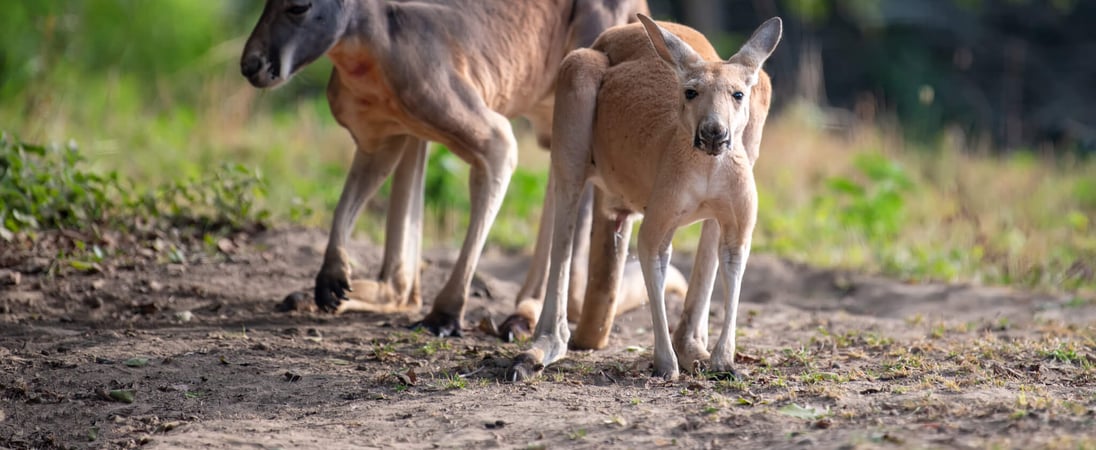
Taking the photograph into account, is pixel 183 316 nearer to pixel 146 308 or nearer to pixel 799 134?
pixel 146 308

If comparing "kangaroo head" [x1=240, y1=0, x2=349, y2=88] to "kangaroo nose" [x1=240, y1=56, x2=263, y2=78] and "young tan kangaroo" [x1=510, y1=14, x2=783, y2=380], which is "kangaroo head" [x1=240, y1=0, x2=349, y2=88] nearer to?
"kangaroo nose" [x1=240, y1=56, x2=263, y2=78]

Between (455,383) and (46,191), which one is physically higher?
(46,191)

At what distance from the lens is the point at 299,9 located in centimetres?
608

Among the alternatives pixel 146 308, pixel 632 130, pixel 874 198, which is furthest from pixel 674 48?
pixel 874 198

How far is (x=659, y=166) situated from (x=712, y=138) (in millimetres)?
735

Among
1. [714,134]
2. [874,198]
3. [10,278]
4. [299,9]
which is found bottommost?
[10,278]

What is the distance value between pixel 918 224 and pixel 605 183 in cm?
506

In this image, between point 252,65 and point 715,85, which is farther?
point 252,65

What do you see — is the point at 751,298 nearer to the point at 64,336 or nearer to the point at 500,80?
the point at 500,80

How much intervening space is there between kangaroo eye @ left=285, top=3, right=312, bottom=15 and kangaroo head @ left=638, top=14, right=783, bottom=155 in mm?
1845

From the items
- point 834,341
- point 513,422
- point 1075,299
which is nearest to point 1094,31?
point 1075,299

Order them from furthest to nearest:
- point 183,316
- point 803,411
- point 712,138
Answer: point 183,316
point 803,411
point 712,138

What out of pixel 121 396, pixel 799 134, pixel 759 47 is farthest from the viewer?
pixel 799 134

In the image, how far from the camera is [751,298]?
803 centimetres
